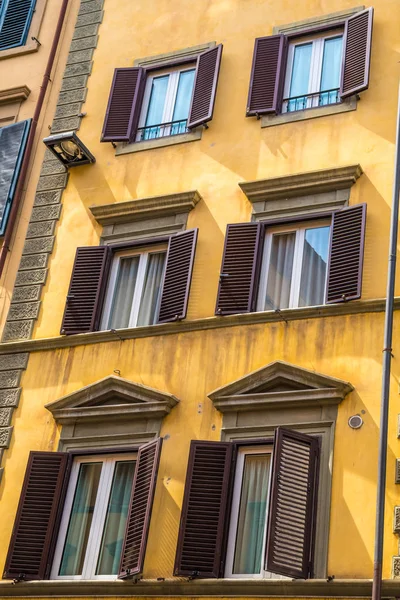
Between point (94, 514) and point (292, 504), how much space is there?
3227 mm

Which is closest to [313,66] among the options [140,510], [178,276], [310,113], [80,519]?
[310,113]

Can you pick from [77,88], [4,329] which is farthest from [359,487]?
[77,88]

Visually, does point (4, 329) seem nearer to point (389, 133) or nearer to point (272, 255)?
point (272, 255)

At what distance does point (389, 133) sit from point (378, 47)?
1.70m

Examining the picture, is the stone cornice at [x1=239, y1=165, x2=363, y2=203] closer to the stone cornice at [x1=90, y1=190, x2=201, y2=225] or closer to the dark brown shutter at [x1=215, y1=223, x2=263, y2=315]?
the dark brown shutter at [x1=215, y1=223, x2=263, y2=315]

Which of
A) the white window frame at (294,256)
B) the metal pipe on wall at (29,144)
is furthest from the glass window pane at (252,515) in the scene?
the metal pipe on wall at (29,144)

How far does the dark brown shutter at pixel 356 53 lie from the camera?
17828 millimetres

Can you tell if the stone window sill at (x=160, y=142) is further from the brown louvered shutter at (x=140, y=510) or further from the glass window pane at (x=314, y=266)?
the brown louvered shutter at (x=140, y=510)

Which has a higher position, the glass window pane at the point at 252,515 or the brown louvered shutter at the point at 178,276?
the brown louvered shutter at the point at 178,276

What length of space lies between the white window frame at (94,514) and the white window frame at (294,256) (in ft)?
10.0

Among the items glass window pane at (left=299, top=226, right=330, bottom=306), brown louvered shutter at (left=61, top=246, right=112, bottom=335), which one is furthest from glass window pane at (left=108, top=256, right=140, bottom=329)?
glass window pane at (left=299, top=226, right=330, bottom=306)

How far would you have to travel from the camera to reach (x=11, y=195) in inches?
798

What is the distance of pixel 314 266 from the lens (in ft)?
55.6

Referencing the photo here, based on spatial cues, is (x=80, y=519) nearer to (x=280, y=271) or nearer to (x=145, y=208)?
(x=280, y=271)
